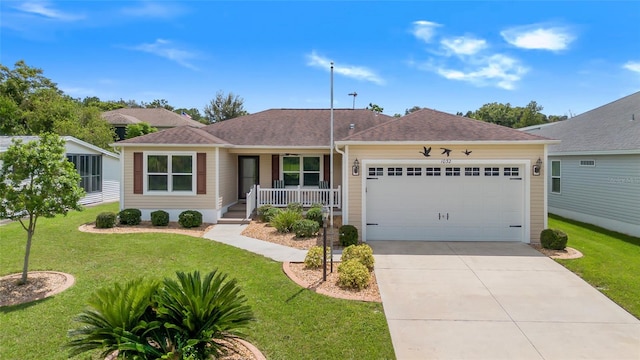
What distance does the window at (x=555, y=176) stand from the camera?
1652cm

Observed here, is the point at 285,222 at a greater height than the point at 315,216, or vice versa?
the point at 315,216

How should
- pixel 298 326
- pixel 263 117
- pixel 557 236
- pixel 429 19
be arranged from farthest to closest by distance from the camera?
pixel 263 117 < pixel 429 19 < pixel 557 236 < pixel 298 326

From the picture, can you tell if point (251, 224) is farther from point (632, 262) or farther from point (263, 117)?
point (632, 262)

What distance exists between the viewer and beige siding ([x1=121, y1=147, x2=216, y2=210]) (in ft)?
44.2

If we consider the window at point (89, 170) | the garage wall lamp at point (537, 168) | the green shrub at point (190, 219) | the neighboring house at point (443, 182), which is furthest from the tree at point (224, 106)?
the garage wall lamp at point (537, 168)

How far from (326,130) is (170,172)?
7228mm

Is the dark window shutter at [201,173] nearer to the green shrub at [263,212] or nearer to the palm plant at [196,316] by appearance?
the green shrub at [263,212]

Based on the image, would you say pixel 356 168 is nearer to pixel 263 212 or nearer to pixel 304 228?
pixel 304 228

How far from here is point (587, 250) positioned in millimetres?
9867

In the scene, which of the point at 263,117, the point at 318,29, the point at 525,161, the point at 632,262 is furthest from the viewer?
the point at 263,117

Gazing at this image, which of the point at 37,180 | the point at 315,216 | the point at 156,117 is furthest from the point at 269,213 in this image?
the point at 156,117

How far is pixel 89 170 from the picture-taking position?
1858 centimetres

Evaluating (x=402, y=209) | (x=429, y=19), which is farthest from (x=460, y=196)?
(x=429, y=19)

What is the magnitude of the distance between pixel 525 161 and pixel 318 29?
319 inches
